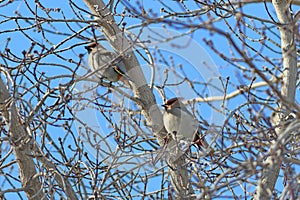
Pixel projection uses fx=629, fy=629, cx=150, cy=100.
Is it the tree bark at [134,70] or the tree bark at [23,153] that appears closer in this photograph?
the tree bark at [23,153]

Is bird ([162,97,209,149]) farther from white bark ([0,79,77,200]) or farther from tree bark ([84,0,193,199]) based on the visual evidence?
white bark ([0,79,77,200])

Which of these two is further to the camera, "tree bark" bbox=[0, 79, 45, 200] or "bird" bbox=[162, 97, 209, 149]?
"bird" bbox=[162, 97, 209, 149]

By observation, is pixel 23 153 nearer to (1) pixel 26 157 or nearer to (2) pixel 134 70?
(1) pixel 26 157

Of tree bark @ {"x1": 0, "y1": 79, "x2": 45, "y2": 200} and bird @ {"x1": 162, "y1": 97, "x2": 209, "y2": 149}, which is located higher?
bird @ {"x1": 162, "y1": 97, "x2": 209, "y2": 149}

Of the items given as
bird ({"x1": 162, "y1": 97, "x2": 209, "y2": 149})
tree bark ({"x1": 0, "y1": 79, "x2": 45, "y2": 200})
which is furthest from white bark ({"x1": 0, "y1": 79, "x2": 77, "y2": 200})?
bird ({"x1": 162, "y1": 97, "x2": 209, "y2": 149})

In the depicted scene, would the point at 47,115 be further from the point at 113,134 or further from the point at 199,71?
the point at 199,71

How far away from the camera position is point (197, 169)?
5492mm

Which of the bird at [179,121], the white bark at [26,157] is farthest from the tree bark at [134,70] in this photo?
the white bark at [26,157]

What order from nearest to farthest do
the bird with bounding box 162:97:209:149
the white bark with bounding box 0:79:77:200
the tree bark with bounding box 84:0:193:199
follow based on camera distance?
1. the white bark with bounding box 0:79:77:200
2. the tree bark with bounding box 84:0:193:199
3. the bird with bounding box 162:97:209:149

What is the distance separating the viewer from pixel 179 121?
6773 millimetres

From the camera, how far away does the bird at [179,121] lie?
6.56 meters

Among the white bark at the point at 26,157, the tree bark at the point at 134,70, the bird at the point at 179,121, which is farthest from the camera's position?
the bird at the point at 179,121

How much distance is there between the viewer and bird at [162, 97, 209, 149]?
6559mm

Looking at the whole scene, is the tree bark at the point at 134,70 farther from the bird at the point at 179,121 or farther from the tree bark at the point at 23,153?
the tree bark at the point at 23,153
